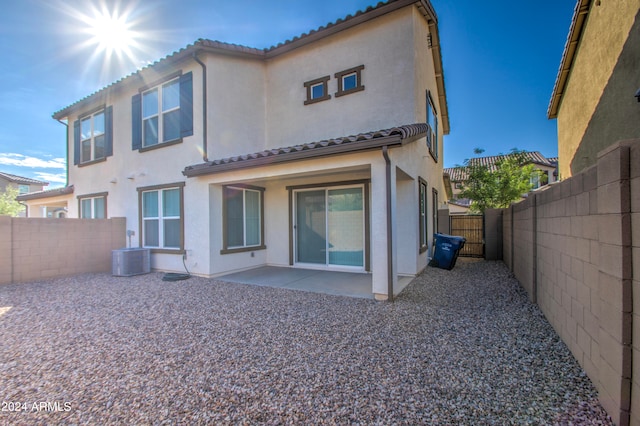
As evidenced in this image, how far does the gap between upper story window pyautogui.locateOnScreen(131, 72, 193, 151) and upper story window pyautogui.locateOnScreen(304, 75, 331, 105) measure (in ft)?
11.5

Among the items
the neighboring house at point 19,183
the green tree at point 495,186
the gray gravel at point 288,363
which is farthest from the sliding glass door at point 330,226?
the neighboring house at point 19,183

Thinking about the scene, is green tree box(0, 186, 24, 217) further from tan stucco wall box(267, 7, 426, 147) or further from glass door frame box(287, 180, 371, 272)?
glass door frame box(287, 180, 371, 272)

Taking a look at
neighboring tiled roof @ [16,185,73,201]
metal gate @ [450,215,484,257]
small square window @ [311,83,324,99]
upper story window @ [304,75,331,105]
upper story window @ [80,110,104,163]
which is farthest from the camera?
metal gate @ [450,215,484,257]

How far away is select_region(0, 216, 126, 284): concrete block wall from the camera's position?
25.0 feet

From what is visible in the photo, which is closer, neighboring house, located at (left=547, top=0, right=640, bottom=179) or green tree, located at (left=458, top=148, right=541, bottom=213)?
neighboring house, located at (left=547, top=0, right=640, bottom=179)

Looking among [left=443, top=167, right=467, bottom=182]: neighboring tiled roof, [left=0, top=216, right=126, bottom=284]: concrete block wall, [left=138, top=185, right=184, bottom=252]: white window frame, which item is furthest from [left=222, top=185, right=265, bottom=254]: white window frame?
[left=443, top=167, right=467, bottom=182]: neighboring tiled roof

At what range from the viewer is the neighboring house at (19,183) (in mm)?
29467

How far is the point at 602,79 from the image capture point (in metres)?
7.61

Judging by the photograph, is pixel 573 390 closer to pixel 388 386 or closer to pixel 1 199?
pixel 388 386

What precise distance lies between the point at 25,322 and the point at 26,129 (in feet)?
54.3

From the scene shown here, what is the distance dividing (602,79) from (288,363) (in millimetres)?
10560

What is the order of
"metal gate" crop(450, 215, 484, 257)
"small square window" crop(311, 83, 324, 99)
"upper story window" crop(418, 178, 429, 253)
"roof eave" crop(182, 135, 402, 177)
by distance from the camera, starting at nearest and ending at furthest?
"roof eave" crop(182, 135, 402, 177) < "upper story window" crop(418, 178, 429, 253) < "small square window" crop(311, 83, 324, 99) < "metal gate" crop(450, 215, 484, 257)

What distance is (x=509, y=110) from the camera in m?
18.2

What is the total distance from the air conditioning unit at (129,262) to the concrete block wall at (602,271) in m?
9.91
